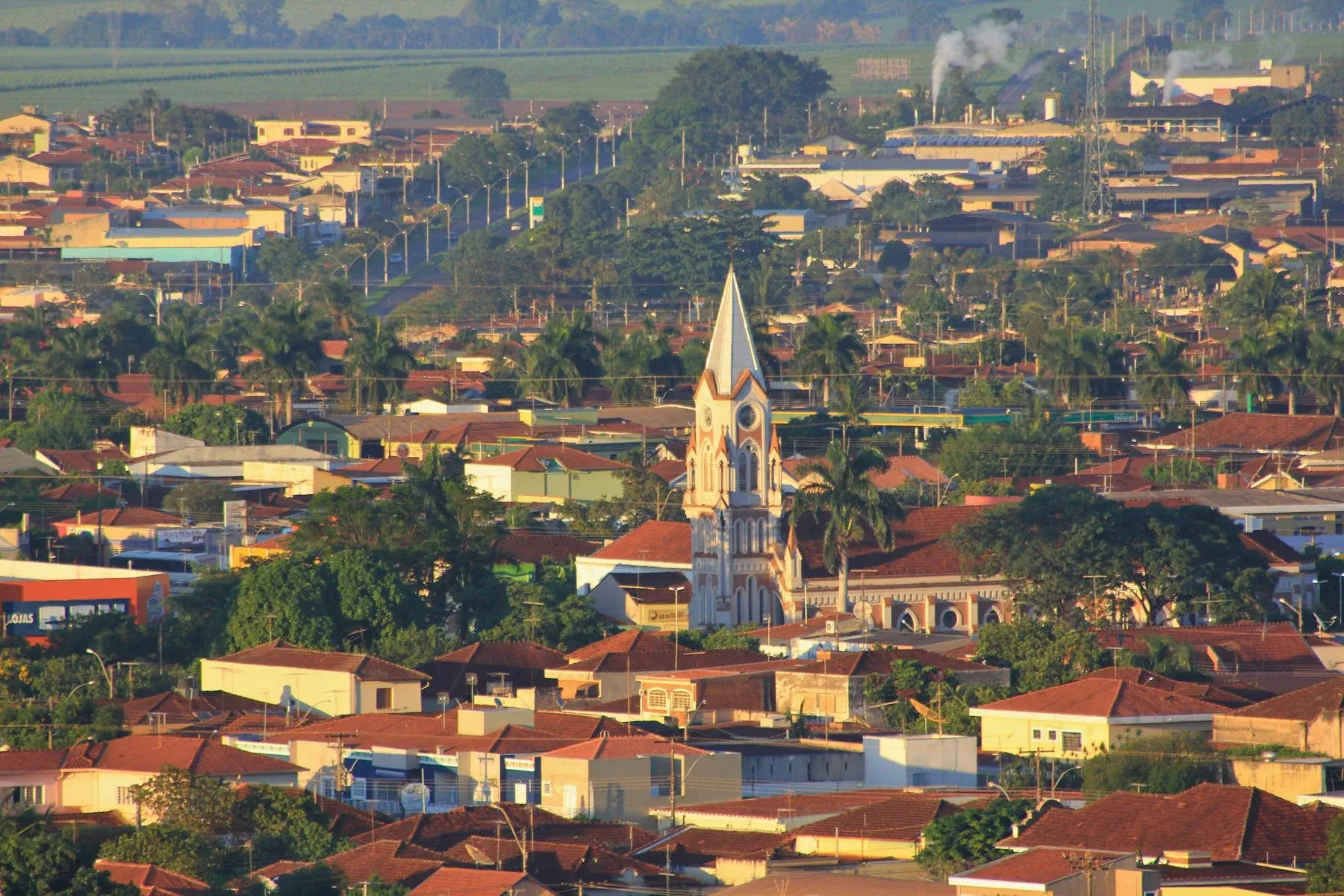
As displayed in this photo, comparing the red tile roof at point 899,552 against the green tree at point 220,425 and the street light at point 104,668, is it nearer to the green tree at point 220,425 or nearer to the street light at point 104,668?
the street light at point 104,668

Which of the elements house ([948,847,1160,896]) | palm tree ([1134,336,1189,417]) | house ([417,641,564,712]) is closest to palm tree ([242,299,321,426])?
palm tree ([1134,336,1189,417])

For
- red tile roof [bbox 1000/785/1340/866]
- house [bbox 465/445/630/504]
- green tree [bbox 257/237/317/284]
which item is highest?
red tile roof [bbox 1000/785/1340/866]

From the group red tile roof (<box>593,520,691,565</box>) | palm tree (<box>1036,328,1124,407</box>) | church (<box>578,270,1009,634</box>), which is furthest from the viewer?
palm tree (<box>1036,328,1124,407</box>)

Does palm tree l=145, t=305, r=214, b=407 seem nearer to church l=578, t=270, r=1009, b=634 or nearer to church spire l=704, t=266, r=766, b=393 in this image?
church l=578, t=270, r=1009, b=634

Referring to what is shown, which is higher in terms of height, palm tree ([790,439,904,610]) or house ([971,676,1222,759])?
house ([971,676,1222,759])

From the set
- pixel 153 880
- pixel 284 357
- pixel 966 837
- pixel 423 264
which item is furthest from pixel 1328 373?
pixel 423 264

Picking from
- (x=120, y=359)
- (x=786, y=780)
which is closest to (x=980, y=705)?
(x=786, y=780)

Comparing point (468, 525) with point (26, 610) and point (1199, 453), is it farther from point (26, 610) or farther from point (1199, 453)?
point (1199, 453)
